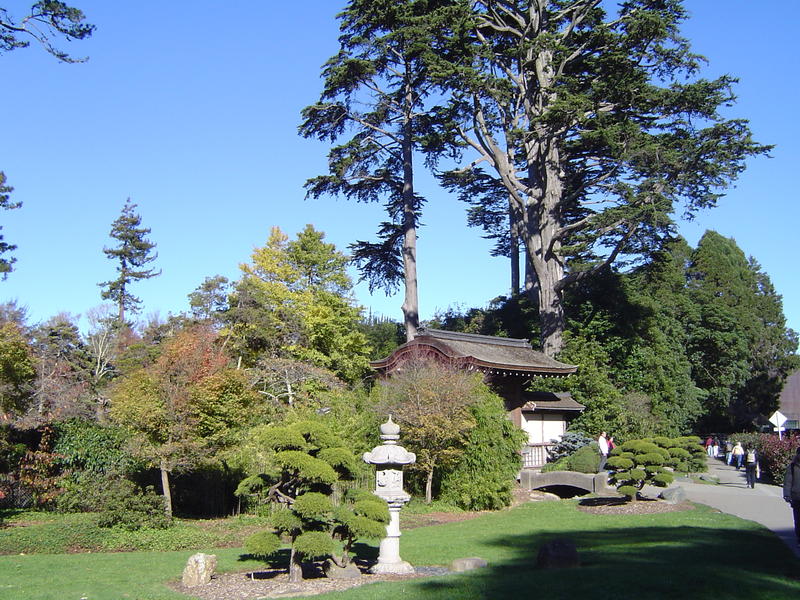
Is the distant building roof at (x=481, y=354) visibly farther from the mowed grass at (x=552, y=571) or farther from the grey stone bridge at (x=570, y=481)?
the mowed grass at (x=552, y=571)

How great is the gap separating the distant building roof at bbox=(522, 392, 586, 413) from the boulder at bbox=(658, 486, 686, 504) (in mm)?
7582

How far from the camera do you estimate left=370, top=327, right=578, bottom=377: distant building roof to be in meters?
23.6

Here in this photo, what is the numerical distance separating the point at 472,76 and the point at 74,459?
19.5 metres

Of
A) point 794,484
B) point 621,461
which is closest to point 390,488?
point 794,484

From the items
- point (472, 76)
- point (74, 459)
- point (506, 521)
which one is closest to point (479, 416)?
point (506, 521)

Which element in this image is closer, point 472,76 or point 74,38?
point 74,38

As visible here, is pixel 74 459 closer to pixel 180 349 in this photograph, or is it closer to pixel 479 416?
pixel 180 349

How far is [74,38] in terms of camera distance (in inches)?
493

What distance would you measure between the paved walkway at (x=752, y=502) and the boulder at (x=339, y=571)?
6.73m

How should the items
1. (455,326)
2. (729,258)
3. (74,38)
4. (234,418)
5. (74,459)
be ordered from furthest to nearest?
(729,258) → (455,326) → (74,459) → (234,418) → (74,38)

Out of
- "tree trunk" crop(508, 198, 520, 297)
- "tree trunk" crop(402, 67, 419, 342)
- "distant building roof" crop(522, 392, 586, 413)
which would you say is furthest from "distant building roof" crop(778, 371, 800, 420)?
"tree trunk" crop(402, 67, 419, 342)

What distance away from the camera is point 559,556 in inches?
405

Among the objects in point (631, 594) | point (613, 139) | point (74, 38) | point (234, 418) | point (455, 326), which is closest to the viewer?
point (631, 594)

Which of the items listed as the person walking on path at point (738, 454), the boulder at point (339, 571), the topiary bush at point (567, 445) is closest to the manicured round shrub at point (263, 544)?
the boulder at point (339, 571)
